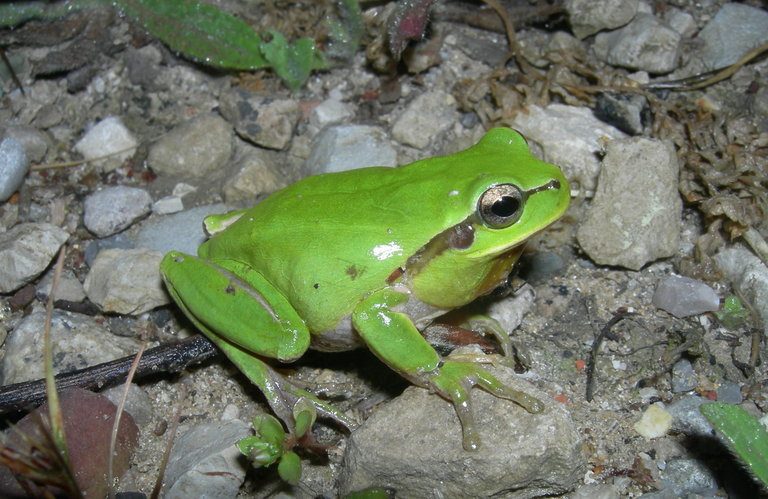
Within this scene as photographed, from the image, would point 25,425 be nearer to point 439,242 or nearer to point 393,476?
point 393,476

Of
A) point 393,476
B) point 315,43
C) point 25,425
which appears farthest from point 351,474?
point 315,43

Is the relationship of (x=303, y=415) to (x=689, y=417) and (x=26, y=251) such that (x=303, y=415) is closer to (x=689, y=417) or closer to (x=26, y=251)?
(x=689, y=417)

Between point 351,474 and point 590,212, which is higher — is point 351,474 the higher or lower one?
the lower one

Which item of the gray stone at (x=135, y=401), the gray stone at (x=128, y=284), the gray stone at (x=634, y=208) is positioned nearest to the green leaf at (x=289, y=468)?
the gray stone at (x=135, y=401)

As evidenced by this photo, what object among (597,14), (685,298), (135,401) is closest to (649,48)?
(597,14)

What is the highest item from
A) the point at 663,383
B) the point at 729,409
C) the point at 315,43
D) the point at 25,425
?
the point at 315,43

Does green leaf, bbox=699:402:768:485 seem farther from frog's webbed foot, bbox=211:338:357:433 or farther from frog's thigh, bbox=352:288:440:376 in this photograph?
frog's webbed foot, bbox=211:338:357:433
